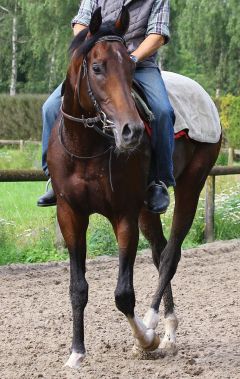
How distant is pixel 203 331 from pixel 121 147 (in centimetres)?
234

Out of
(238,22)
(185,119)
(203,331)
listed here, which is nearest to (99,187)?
(185,119)

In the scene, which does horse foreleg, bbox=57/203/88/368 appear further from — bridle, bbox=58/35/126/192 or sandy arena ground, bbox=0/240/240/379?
bridle, bbox=58/35/126/192

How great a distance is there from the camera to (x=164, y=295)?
6.32 metres

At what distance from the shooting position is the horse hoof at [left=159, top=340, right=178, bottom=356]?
573 cm

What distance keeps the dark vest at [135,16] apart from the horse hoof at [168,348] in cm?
197

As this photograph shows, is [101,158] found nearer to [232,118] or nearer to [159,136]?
[159,136]

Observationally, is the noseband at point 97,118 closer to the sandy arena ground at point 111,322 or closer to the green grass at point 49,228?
the sandy arena ground at point 111,322

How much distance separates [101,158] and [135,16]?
3.86 feet

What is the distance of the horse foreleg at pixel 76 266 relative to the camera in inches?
210

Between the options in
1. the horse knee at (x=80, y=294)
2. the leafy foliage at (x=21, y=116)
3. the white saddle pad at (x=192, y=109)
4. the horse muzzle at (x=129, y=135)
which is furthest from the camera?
the leafy foliage at (x=21, y=116)

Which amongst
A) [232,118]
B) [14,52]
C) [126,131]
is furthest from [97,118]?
[14,52]

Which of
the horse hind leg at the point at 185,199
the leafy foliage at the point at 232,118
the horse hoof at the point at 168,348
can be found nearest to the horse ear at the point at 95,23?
the horse hind leg at the point at 185,199

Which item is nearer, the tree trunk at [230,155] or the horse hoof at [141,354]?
the horse hoof at [141,354]

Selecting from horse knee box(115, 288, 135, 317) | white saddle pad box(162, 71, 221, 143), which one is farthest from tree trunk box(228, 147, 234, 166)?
horse knee box(115, 288, 135, 317)
